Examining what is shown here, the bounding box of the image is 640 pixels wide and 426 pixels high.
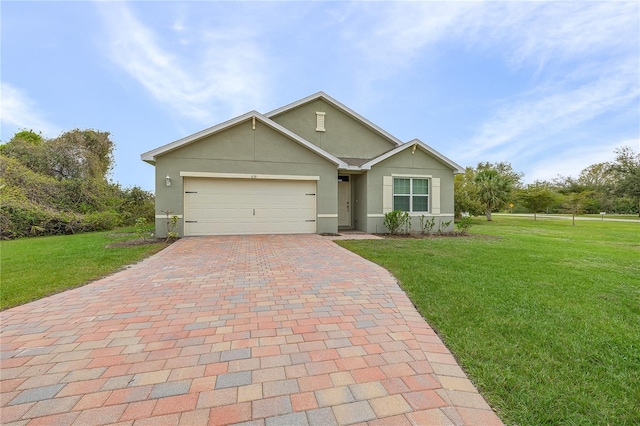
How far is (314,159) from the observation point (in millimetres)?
11391

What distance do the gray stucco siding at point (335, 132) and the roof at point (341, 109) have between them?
0.50 feet

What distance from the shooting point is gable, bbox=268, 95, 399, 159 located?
13594mm

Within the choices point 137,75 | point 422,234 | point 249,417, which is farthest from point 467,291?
point 137,75

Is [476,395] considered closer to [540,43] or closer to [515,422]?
[515,422]

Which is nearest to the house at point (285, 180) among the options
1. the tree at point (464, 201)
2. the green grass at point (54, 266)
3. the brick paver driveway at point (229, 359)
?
the green grass at point (54, 266)

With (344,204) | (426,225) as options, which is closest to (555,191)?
(426,225)

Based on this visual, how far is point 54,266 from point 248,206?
589 cm

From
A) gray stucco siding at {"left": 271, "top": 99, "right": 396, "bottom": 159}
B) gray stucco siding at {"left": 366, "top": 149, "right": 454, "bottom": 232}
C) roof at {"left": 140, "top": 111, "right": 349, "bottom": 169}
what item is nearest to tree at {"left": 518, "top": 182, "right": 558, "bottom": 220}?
gray stucco siding at {"left": 366, "top": 149, "right": 454, "bottom": 232}

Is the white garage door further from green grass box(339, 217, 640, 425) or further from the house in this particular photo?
green grass box(339, 217, 640, 425)

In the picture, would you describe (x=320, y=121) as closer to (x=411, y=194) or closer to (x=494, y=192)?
(x=411, y=194)

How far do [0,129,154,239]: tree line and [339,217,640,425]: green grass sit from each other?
14151mm

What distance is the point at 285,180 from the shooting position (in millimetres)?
11188

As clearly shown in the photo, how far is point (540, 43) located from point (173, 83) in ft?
60.4

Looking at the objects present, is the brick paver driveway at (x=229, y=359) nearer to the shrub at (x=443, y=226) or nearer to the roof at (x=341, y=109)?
the shrub at (x=443, y=226)
